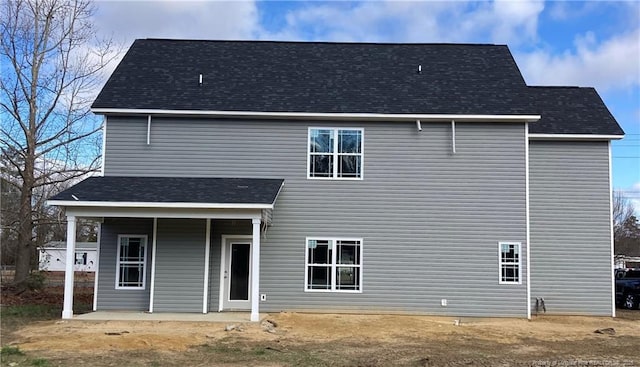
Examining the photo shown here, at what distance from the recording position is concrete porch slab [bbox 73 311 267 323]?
13.6 m

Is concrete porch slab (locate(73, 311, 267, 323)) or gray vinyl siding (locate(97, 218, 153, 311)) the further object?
gray vinyl siding (locate(97, 218, 153, 311))

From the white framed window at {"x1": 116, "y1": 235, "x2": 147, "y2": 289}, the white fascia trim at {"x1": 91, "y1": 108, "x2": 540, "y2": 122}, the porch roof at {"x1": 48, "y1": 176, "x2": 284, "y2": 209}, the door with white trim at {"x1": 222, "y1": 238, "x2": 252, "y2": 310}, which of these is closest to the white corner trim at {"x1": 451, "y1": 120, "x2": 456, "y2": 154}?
the white fascia trim at {"x1": 91, "y1": 108, "x2": 540, "y2": 122}

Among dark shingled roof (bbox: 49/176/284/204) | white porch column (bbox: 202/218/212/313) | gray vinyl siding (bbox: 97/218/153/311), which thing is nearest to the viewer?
dark shingled roof (bbox: 49/176/284/204)

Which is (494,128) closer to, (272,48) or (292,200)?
(292,200)

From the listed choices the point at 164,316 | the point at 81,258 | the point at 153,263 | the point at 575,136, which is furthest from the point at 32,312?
the point at 81,258

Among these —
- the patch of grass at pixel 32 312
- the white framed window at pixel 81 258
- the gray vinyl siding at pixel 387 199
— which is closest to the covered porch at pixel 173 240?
the gray vinyl siding at pixel 387 199

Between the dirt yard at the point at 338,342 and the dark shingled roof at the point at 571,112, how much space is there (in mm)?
5555

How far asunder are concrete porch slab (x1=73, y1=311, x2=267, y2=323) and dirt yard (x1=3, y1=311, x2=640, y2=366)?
0.50 m

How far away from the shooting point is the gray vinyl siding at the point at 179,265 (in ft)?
48.5

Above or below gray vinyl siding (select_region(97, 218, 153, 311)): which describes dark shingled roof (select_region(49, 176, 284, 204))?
above

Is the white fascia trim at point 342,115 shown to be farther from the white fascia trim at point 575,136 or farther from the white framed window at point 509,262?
the white framed window at point 509,262

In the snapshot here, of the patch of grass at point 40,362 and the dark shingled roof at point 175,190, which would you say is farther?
the dark shingled roof at point 175,190

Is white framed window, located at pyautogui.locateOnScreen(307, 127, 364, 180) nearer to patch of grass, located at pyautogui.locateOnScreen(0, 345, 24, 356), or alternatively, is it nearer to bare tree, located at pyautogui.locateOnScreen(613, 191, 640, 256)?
patch of grass, located at pyautogui.locateOnScreen(0, 345, 24, 356)

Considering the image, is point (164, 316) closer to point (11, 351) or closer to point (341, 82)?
point (11, 351)
